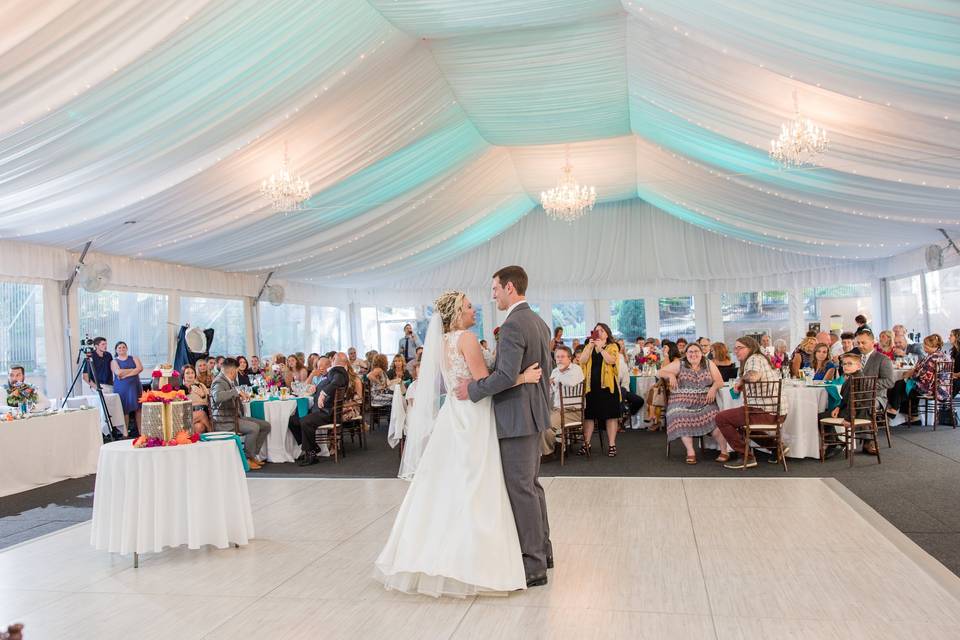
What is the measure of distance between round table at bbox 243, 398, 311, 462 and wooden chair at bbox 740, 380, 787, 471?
497cm

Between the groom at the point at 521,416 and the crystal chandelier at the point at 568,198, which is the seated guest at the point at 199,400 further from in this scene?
the crystal chandelier at the point at 568,198

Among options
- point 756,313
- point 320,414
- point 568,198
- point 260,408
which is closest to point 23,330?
point 260,408

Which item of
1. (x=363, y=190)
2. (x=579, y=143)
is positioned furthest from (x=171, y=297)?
(x=579, y=143)

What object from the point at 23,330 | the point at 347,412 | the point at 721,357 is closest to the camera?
the point at 721,357

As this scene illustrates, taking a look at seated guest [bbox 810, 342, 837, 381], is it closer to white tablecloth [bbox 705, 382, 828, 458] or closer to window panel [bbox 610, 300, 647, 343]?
white tablecloth [bbox 705, 382, 828, 458]

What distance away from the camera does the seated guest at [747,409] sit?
694 centimetres

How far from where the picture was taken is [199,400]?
8109mm

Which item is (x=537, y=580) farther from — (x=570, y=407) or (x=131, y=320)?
(x=131, y=320)

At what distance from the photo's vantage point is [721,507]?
539 cm

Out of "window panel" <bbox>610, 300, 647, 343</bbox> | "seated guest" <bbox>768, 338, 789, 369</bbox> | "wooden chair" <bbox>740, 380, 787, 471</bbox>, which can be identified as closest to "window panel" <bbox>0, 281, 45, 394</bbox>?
"wooden chair" <bbox>740, 380, 787, 471</bbox>

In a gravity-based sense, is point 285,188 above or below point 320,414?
above

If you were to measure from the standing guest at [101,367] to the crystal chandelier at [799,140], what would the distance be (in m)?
8.84

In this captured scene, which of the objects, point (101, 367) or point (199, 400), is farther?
point (101, 367)

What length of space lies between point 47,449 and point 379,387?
415cm
